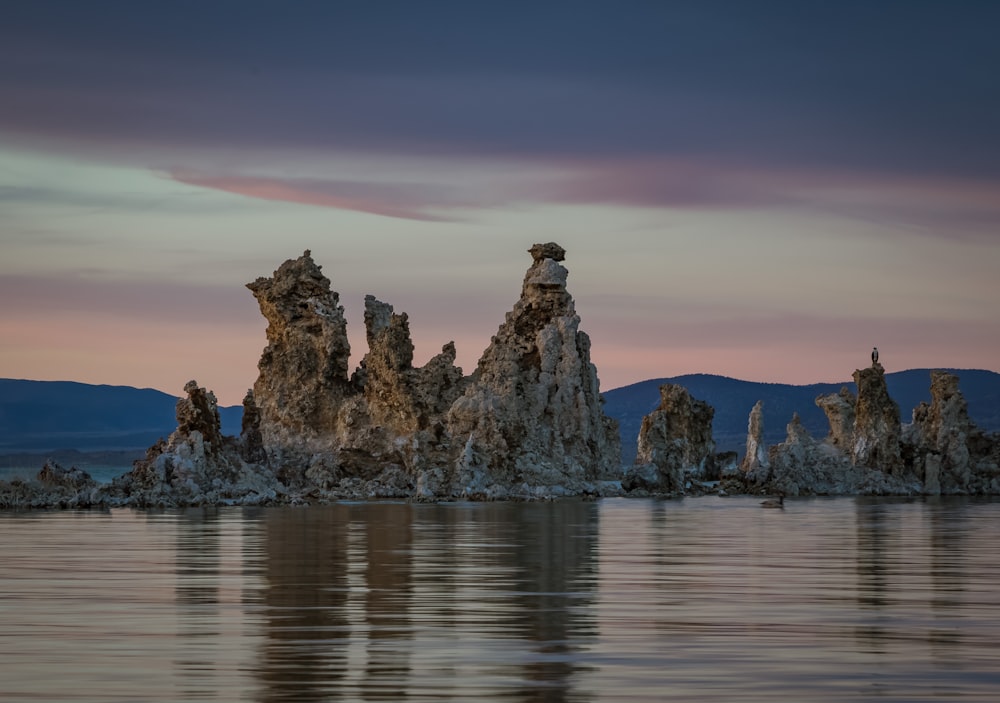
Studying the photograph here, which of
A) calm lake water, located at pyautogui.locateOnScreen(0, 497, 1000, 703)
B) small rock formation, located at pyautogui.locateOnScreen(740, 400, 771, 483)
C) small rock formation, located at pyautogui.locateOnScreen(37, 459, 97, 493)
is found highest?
small rock formation, located at pyautogui.locateOnScreen(740, 400, 771, 483)

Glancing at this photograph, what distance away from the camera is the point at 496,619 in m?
22.3

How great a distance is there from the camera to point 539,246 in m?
109

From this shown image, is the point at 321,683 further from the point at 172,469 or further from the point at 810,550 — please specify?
the point at 172,469

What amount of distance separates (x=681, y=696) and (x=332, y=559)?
802 inches

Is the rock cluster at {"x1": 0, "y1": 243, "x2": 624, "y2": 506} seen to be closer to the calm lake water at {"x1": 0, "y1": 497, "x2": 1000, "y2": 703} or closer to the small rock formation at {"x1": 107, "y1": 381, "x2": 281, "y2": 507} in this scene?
the small rock formation at {"x1": 107, "y1": 381, "x2": 281, "y2": 507}

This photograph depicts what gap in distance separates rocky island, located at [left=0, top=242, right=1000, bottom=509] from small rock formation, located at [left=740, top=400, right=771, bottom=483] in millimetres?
203

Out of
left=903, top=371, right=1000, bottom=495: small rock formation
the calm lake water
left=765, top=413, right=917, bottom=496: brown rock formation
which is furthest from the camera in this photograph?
left=903, top=371, right=1000, bottom=495: small rock formation

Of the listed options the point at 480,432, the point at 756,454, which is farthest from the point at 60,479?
the point at 756,454

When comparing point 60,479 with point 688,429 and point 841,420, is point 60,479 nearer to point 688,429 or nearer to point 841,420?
point 841,420

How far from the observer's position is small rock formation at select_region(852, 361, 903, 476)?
118875 millimetres

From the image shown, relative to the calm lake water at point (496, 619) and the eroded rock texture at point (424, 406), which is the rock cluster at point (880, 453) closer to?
the eroded rock texture at point (424, 406)

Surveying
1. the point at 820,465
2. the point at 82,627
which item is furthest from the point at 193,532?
the point at 820,465

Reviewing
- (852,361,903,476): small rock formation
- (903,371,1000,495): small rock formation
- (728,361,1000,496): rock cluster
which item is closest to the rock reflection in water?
(728,361,1000,496): rock cluster

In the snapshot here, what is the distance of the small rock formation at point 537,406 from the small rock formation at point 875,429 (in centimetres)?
1980
